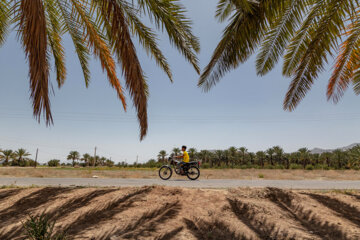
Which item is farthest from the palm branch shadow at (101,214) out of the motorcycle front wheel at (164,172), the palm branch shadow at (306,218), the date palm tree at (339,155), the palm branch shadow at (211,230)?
the date palm tree at (339,155)

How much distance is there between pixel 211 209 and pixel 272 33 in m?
4.29

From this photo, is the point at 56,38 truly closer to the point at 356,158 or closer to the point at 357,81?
the point at 357,81

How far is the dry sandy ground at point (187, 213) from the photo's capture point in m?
3.54

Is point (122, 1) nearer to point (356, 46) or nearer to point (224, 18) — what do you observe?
point (224, 18)

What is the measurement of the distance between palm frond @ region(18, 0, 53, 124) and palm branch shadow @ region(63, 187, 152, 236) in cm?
242

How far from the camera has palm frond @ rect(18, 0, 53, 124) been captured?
247 centimetres

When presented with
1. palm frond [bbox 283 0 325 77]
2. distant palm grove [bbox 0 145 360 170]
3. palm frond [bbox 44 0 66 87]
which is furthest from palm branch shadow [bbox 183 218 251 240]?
distant palm grove [bbox 0 145 360 170]

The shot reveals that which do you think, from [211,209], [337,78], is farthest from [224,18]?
[211,209]

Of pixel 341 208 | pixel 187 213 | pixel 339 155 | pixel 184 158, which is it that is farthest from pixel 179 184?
pixel 339 155

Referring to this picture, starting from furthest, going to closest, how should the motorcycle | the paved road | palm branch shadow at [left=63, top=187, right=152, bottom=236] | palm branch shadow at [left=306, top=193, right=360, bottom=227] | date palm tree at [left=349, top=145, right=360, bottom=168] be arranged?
date palm tree at [left=349, top=145, right=360, bottom=168], the motorcycle, the paved road, palm branch shadow at [left=306, top=193, right=360, bottom=227], palm branch shadow at [left=63, top=187, right=152, bottom=236]

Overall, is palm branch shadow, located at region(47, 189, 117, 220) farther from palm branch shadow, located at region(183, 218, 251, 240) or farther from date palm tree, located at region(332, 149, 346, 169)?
date palm tree, located at region(332, 149, 346, 169)

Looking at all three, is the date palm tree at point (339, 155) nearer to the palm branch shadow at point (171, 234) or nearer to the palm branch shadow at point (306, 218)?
the palm branch shadow at point (306, 218)

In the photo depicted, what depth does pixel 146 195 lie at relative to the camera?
4984mm

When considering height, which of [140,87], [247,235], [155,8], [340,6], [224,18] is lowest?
[247,235]
